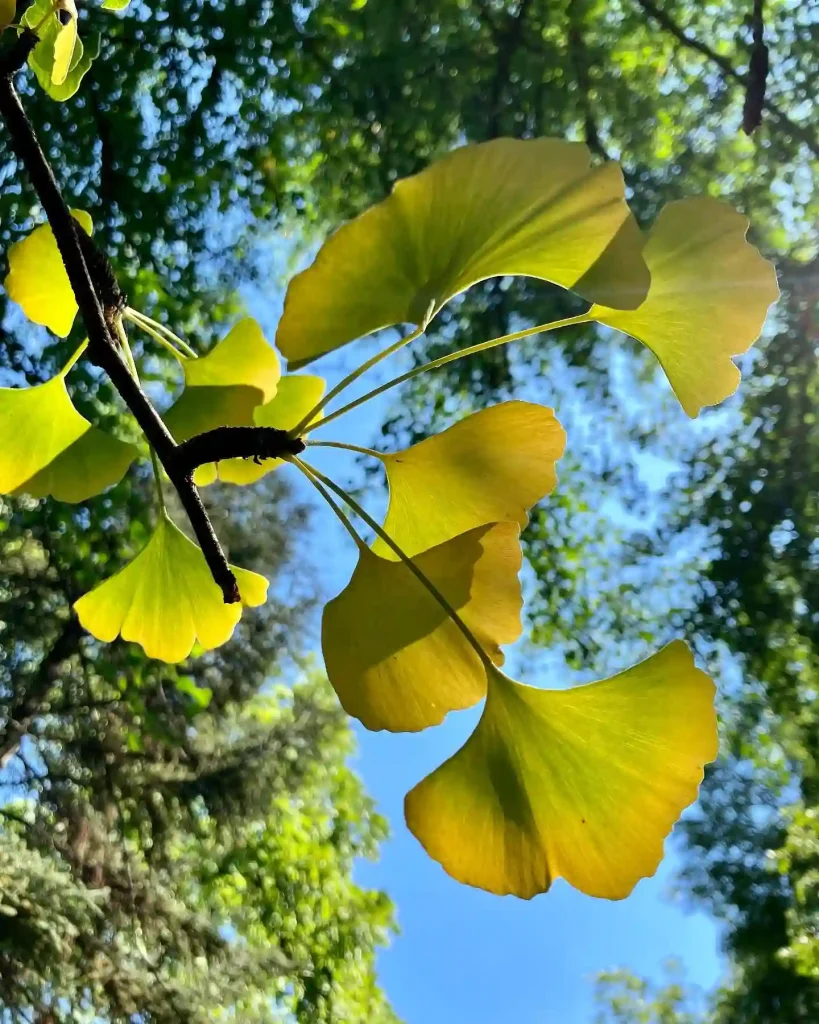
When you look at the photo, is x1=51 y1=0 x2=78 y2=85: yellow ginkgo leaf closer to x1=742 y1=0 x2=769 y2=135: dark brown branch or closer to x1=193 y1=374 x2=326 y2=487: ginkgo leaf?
x1=193 y1=374 x2=326 y2=487: ginkgo leaf

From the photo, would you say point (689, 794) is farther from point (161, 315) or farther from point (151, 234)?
point (151, 234)

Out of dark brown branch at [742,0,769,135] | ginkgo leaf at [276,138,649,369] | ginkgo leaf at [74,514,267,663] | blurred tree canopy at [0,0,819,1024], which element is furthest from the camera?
blurred tree canopy at [0,0,819,1024]

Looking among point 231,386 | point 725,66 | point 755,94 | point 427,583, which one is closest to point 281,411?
point 231,386

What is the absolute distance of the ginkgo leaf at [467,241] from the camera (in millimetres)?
221

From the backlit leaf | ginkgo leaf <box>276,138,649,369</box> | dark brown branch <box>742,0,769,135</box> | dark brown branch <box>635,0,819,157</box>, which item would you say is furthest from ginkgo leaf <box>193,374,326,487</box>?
dark brown branch <box>635,0,819,157</box>

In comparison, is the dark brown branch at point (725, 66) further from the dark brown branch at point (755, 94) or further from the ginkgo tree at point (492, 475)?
the ginkgo tree at point (492, 475)

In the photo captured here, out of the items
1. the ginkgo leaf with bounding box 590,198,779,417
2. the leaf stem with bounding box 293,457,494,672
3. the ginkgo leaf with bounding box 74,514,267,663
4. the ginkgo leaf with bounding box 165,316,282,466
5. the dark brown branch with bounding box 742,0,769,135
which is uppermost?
the dark brown branch with bounding box 742,0,769,135

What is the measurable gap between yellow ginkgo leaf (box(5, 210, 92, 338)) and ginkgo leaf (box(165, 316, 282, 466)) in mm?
64

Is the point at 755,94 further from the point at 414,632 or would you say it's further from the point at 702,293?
the point at 414,632

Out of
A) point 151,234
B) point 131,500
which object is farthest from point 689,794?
point 151,234

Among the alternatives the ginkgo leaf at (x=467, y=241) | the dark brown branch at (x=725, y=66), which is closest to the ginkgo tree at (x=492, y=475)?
the ginkgo leaf at (x=467, y=241)

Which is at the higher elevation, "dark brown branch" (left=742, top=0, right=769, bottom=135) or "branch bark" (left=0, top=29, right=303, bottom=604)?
"dark brown branch" (left=742, top=0, right=769, bottom=135)

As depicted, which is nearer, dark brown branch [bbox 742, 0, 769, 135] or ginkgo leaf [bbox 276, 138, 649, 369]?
ginkgo leaf [bbox 276, 138, 649, 369]

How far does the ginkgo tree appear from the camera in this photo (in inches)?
9.1
